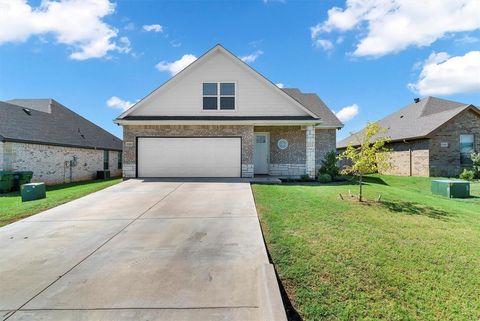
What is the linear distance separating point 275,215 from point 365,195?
4.57 meters

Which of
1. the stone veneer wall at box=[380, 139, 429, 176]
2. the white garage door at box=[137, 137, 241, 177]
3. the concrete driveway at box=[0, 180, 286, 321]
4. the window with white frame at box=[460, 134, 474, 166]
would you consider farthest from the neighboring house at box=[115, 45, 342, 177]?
the window with white frame at box=[460, 134, 474, 166]

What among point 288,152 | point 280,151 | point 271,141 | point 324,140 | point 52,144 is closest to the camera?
point 288,152

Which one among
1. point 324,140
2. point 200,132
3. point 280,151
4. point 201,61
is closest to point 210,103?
point 200,132

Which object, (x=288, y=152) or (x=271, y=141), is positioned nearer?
(x=288, y=152)

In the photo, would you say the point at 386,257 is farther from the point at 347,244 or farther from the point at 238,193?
the point at 238,193

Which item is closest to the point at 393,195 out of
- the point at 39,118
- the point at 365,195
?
the point at 365,195

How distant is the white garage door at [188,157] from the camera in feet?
46.6

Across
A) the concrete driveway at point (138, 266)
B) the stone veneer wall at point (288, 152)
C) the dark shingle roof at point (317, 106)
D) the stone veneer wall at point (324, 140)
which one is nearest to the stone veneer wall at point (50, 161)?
the concrete driveway at point (138, 266)

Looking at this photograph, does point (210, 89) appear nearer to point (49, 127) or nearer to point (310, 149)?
point (310, 149)

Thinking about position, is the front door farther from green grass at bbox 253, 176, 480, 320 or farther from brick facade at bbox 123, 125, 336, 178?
green grass at bbox 253, 176, 480, 320

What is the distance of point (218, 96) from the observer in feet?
47.8

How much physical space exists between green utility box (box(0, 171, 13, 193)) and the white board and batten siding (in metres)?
7.59

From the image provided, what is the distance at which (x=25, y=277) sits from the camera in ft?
13.4

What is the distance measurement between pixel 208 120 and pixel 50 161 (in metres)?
11.5
